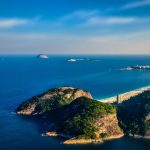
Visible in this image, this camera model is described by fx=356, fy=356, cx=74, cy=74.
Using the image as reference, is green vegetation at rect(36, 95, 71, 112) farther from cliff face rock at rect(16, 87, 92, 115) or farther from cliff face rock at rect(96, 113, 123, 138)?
cliff face rock at rect(96, 113, 123, 138)

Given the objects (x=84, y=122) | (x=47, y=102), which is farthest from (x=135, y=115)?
(x=47, y=102)

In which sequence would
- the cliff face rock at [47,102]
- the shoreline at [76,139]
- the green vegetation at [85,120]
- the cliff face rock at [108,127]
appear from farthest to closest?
Answer: the cliff face rock at [47,102] < the cliff face rock at [108,127] < the green vegetation at [85,120] < the shoreline at [76,139]

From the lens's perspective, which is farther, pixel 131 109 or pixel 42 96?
pixel 42 96

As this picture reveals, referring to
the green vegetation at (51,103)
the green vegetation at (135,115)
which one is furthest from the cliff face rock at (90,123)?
the green vegetation at (51,103)

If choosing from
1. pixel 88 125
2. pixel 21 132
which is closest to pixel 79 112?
pixel 88 125

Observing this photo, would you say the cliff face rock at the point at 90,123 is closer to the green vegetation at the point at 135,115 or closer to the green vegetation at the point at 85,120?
the green vegetation at the point at 85,120

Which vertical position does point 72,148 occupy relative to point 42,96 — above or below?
below

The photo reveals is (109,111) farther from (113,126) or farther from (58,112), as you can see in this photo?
(58,112)

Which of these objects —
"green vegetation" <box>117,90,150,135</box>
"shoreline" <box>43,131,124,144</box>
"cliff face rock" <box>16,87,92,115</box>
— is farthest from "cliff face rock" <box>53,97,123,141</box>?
"cliff face rock" <box>16,87,92,115</box>
